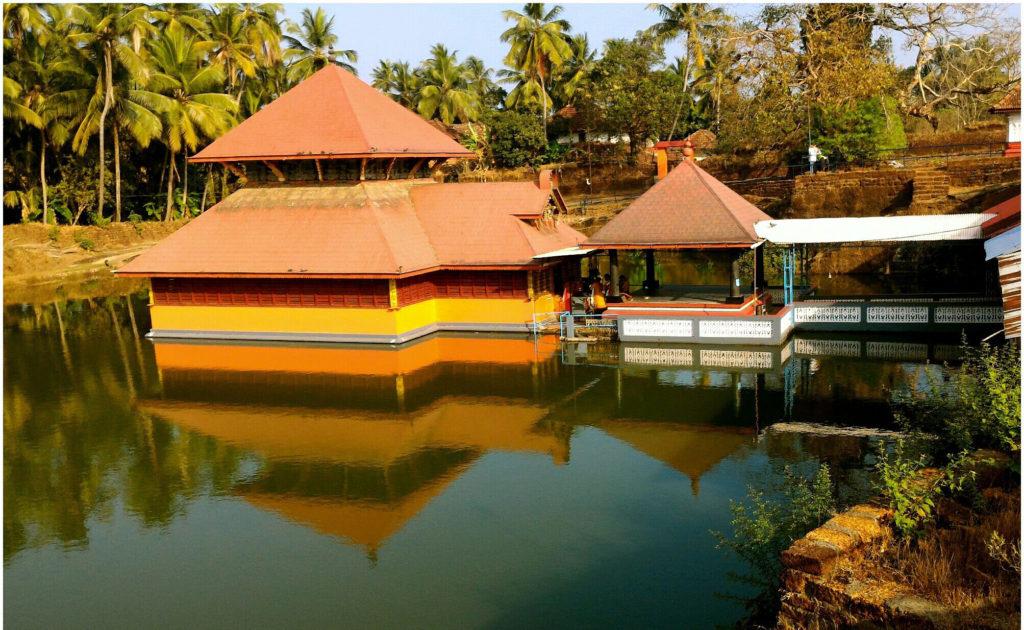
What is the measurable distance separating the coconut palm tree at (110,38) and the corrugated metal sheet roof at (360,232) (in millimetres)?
17151

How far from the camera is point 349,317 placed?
2194 centimetres

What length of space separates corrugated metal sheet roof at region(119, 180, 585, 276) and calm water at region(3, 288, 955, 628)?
248cm

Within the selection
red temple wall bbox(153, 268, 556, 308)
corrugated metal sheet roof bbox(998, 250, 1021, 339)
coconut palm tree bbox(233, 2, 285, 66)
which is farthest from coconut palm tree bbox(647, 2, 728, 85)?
corrugated metal sheet roof bbox(998, 250, 1021, 339)

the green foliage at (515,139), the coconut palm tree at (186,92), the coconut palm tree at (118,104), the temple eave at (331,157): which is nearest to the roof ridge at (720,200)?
the temple eave at (331,157)

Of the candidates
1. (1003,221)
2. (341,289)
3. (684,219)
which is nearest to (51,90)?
(341,289)

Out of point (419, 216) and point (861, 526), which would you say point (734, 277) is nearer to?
point (419, 216)

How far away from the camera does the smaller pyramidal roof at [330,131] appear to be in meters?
23.2

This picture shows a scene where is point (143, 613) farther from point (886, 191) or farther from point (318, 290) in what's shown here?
point (886, 191)

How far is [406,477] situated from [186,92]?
116ft

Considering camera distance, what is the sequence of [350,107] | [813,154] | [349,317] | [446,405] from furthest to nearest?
[813,154] → [350,107] → [349,317] → [446,405]

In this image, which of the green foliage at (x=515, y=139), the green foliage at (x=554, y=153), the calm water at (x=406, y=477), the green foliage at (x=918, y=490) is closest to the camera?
the green foliage at (x=918, y=490)

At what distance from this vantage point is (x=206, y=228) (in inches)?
947

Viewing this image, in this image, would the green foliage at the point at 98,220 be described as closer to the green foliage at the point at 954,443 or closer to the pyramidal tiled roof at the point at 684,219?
the pyramidal tiled roof at the point at 684,219

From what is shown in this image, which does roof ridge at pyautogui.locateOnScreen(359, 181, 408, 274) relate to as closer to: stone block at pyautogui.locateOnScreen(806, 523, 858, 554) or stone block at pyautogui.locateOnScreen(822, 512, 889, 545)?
stone block at pyautogui.locateOnScreen(822, 512, 889, 545)
